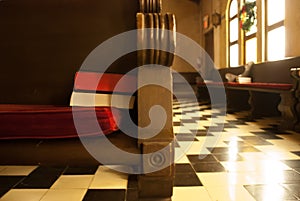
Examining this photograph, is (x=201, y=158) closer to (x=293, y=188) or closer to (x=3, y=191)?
(x=293, y=188)

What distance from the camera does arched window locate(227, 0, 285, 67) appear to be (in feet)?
16.1

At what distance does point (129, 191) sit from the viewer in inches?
62.1

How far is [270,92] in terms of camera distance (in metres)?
4.11

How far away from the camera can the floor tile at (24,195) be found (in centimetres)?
148

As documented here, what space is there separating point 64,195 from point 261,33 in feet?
16.2

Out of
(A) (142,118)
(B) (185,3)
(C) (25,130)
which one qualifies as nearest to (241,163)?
(A) (142,118)

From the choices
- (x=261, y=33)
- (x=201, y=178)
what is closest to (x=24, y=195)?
(x=201, y=178)

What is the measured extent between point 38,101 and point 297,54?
375cm

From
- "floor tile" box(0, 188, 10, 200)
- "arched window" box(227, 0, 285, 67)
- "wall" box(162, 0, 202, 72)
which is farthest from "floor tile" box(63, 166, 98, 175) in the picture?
"wall" box(162, 0, 202, 72)

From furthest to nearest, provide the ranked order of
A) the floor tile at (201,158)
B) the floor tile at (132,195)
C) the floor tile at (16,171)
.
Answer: the floor tile at (201,158) < the floor tile at (16,171) < the floor tile at (132,195)

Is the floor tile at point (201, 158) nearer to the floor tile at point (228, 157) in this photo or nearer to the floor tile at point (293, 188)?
the floor tile at point (228, 157)

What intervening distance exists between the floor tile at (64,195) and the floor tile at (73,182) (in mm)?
60

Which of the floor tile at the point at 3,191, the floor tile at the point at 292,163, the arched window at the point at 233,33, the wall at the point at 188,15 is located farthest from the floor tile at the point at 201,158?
the wall at the point at 188,15

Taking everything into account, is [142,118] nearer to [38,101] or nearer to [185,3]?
[38,101]
